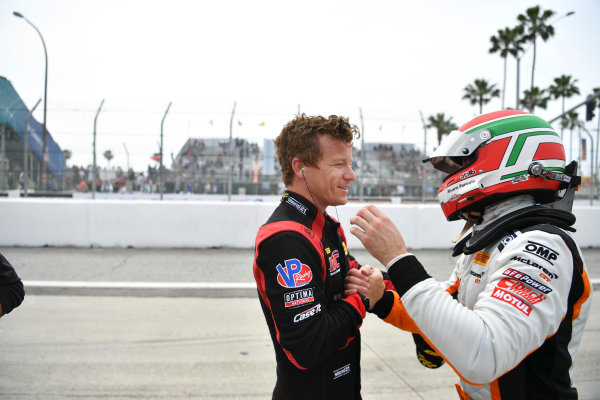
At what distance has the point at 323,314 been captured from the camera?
1513mm

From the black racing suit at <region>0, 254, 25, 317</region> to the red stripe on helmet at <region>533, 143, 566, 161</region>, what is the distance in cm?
264

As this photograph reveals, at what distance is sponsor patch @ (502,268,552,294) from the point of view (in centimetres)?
125

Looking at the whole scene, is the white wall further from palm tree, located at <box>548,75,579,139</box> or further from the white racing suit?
palm tree, located at <box>548,75,579,139</box>

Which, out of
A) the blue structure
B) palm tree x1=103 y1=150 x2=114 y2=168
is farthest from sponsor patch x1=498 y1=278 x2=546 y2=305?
the blue structure

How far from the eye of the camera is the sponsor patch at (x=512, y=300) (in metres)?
1.24

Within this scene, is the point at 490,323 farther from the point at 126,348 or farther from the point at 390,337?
the point at 126,348

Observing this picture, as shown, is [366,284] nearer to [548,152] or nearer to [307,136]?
[307,136]

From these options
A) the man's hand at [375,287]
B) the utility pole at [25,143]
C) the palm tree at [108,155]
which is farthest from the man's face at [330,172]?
the palm tree at [108,155]

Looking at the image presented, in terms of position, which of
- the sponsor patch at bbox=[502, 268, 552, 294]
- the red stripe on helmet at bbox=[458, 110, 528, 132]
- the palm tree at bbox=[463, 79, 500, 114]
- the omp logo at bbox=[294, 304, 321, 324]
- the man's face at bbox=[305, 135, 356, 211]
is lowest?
the omp logo at bbox=[294, 304, 321, 324]

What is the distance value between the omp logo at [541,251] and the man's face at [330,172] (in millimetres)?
701

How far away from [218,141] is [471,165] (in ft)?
41.1

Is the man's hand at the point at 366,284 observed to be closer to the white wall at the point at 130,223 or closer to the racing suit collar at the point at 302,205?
the racing suit collar at the point at 302,205

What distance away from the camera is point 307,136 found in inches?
67.2

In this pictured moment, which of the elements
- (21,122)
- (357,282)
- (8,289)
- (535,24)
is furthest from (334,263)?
(535,24)
